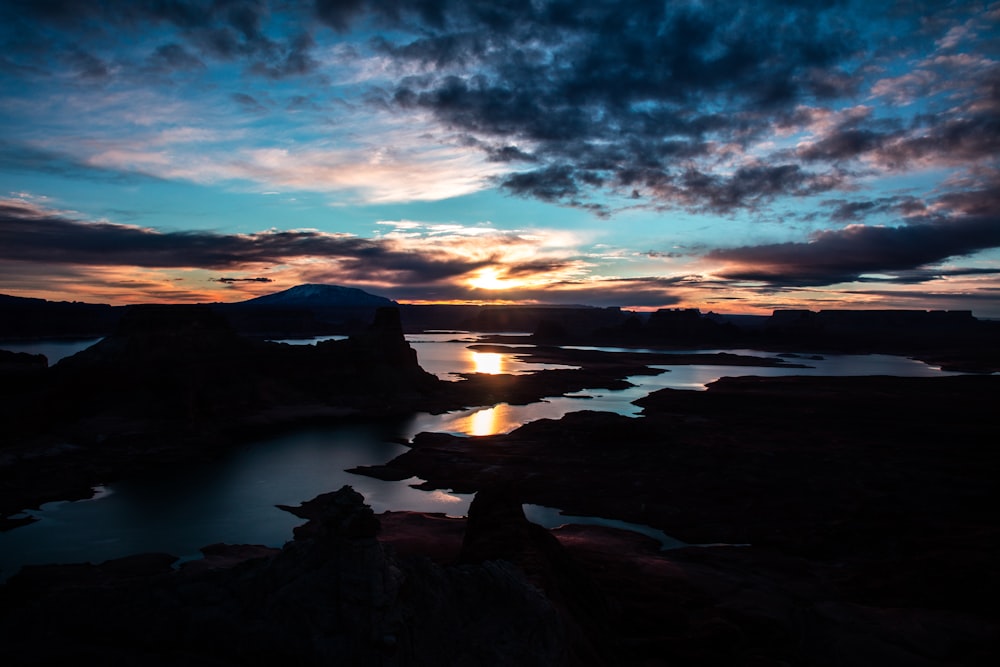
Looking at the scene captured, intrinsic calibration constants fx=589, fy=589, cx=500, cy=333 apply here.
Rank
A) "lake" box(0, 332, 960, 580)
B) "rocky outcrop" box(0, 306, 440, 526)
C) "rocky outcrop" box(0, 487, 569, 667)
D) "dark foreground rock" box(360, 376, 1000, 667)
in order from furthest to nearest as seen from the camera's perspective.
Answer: "rocky outcrop" box(0, 306, 440, 526) → "lake" box(0, 332, 960, 580) → "dark foreground rock" box(360, 376, 1000, 667) → "rocky outcrop" box(0, 487, 569, 667)

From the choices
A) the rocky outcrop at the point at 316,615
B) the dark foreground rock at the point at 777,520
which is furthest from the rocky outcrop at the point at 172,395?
the rocky outcrop at the point at 316,615

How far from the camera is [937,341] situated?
166 meters

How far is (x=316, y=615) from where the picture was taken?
31.5ft

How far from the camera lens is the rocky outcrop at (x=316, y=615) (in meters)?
8.99

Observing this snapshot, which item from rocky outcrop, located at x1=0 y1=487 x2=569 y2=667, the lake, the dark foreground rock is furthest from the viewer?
the lake

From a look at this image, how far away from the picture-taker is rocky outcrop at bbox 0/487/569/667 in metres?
8.99

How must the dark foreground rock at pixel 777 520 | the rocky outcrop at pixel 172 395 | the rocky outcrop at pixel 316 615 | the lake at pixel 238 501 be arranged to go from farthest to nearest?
1. the rocky outcrop at pixel 172 395
2. the lake at pixel 238 501
3. the dark foreground rock at pixel 777 520
4. the rocky outcrop at pixel 316 615

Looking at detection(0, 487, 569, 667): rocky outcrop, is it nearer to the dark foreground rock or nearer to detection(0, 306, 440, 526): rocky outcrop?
the dark foreground rock

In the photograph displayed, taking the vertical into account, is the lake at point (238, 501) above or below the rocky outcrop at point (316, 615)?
below

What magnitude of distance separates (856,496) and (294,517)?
2740 centimetres

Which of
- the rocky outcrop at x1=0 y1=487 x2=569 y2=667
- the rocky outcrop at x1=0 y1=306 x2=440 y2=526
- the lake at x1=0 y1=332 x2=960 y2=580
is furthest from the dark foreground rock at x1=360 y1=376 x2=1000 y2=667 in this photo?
the rocky outcrop at x1=0 y1=306 x2=440 y2=526

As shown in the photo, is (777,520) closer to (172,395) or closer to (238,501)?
(238,501)

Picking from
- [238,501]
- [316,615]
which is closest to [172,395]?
[238,501]

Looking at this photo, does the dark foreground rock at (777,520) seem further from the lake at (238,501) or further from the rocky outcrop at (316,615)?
the rocky outcrop at (316,615)
